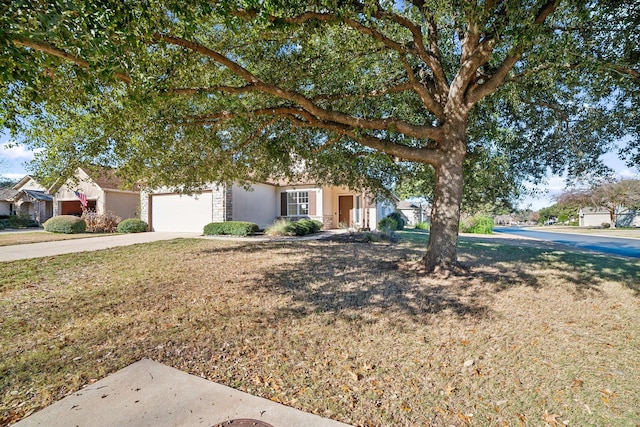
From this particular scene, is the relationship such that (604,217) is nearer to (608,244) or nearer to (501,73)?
(608,244)

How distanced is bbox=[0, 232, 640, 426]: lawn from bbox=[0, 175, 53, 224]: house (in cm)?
2523

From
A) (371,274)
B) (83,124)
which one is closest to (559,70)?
(371,274)

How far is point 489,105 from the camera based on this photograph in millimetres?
7473

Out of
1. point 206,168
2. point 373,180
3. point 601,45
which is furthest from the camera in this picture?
point 373,180

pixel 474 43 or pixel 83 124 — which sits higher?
pixel 474 43

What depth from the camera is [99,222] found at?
17.6m

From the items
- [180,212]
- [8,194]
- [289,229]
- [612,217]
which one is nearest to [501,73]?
[289,229]

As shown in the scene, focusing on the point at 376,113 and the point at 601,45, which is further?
the point at 376,113

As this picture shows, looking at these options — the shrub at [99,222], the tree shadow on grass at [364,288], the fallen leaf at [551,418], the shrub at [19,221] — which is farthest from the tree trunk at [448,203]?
the shrub at [19,221]

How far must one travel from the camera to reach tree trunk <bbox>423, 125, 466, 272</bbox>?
19.8 feet

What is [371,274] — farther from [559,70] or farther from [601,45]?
[601,45]

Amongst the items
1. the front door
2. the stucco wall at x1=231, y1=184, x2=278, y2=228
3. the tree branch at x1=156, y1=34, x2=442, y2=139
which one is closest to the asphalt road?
the tree branch at x1=156, y1=34, x2=442, y2=139

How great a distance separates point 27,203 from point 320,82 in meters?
32.7

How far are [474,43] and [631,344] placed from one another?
5.29 m
